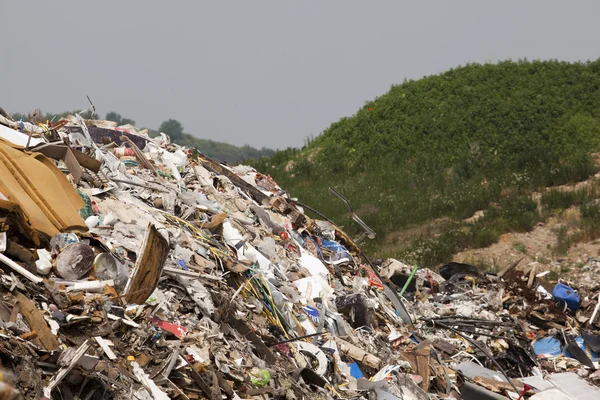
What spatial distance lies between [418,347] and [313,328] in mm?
1512

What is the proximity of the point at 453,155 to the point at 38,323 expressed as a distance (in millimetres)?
19519

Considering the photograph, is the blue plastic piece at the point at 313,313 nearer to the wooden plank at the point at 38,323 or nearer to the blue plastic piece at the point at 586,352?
the wooden plank at the point at 38,323

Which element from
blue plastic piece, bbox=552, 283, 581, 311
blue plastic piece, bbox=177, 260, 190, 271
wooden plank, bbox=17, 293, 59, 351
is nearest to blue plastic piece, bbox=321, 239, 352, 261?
blue plastic piece, bbox=552, 283, 581, 311

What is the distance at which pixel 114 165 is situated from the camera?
27.5 feet

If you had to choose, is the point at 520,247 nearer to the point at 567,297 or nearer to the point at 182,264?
the point at 567,297

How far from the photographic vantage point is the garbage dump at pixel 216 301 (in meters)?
4.91

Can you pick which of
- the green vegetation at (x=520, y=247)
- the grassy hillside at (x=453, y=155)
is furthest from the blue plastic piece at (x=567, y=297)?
the green vegetation at (x=520, y=247)

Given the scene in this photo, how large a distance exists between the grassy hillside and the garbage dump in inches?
230

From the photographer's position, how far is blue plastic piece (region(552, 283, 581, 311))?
37.3ft

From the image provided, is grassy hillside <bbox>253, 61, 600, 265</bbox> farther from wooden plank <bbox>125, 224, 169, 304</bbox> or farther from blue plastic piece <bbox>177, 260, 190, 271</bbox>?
wooden plank <bbox>125, 224, 169, 304</bbox>

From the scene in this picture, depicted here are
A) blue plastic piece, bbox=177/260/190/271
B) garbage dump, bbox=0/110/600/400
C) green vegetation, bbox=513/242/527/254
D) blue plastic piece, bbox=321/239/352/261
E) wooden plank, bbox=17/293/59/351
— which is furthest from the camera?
green vegetation, bbox=513/242/527/254

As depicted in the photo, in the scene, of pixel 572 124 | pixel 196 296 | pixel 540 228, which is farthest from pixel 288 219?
pixel 572 124

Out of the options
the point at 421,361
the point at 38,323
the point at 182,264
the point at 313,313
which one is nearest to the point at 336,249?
the point at 313,313

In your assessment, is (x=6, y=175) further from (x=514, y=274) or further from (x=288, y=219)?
(x=514, y=274)
